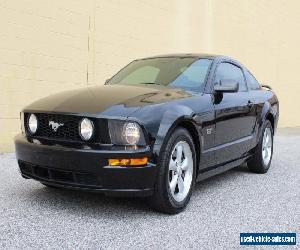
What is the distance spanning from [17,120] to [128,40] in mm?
3087

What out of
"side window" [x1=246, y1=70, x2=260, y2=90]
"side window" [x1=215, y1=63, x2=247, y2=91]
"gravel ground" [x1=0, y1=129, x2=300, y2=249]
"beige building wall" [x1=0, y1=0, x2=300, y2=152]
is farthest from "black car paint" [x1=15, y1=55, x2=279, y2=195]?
"beige building wall" [x1=0, y1=0, x2=300, y2=152]

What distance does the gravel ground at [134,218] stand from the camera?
3.70 metres

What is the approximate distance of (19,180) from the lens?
576 cm

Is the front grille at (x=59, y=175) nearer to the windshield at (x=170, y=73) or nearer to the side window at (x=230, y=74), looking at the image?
the windshield at (x=170, y=73)

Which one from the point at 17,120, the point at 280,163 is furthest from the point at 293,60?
the point at 17,120

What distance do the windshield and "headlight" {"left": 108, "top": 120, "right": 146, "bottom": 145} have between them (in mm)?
1218

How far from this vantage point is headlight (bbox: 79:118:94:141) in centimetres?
417

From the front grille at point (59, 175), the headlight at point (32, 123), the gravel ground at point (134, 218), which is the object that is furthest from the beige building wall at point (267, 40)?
the front grille at point (59, 175)

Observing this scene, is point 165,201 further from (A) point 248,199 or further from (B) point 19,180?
(B) point 19,180

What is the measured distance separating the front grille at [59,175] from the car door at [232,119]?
1612 millimetres

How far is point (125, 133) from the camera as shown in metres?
4.14

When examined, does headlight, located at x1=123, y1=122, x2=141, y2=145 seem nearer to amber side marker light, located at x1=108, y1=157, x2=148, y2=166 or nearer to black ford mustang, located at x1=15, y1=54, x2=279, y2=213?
black ford mustang, located at x1=15, y1=54, x2=279, y2=213

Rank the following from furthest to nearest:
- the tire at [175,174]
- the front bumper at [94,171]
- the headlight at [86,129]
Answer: the tire at [175,174], the headlight at [86,129], the front bumper at [94,171]

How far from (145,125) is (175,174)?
0.67m
